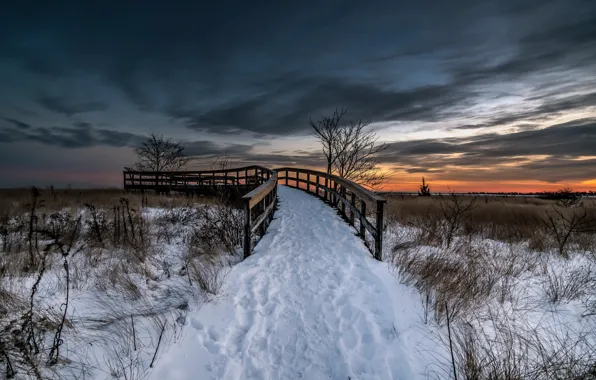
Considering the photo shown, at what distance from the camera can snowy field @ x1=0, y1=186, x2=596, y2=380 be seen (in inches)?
116

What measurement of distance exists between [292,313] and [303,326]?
324mm

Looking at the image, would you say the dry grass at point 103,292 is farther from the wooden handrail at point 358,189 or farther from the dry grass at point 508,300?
the wooden handrail at point 358,189

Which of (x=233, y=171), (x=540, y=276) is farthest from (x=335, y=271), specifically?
(x=233, y=171)

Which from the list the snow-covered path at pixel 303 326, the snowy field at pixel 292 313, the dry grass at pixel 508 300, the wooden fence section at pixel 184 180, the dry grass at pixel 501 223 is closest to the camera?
the dry grass at pixel 508 300

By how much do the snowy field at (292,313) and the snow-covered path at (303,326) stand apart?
0.05 feet

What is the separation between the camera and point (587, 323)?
4.11 m

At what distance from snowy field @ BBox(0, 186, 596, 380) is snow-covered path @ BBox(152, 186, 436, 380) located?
0.05 feet

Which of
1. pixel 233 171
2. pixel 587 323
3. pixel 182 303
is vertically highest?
pixel 233 171

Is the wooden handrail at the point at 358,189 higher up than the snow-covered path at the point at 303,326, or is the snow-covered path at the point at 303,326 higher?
the wooden handrail at the point at 358,189

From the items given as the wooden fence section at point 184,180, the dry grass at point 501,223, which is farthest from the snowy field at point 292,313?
the wooden fence section at point 184,180

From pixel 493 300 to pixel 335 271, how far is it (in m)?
2.37

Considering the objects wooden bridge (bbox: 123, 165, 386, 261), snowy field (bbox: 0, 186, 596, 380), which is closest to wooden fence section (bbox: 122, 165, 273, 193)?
wooden bridge (bbox: 123, 165, 386, 261)

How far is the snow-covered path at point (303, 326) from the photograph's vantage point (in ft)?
10.1

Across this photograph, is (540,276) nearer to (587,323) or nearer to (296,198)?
(587,323)
